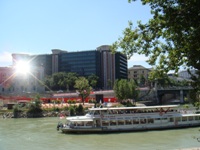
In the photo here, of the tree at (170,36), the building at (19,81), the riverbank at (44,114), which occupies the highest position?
the building at (19,81)

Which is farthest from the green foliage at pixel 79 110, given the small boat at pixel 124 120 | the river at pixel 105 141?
the river at pixel 105 141

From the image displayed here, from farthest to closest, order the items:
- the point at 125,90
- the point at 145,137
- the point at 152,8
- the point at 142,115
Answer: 1. the point at 125,90
2. the point at 142,115
3. the point at 145,137
4. the point at 152,8

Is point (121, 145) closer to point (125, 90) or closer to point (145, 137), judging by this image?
point (145, 137)

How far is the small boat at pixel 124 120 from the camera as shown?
47500mm

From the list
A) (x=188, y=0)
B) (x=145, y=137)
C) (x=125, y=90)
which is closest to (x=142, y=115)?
(x=145, y=137)

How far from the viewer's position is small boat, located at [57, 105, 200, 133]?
47.5m

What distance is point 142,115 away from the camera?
164 ft

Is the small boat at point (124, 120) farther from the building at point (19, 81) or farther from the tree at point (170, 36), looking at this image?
the building at point (19, 81)

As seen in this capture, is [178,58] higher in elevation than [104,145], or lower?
higher

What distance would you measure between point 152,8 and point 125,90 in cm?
9652

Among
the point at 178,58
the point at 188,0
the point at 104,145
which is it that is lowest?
the point at 104,145

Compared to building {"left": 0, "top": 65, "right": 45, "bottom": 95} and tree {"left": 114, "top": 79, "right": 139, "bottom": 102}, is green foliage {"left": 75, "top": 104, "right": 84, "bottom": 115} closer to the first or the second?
tree {"left": 114, "top": 79, "right": 139, "bottom": 102}

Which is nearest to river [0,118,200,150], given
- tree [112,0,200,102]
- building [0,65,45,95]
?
tree [112,0,200,102]

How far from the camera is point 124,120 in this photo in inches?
1929
